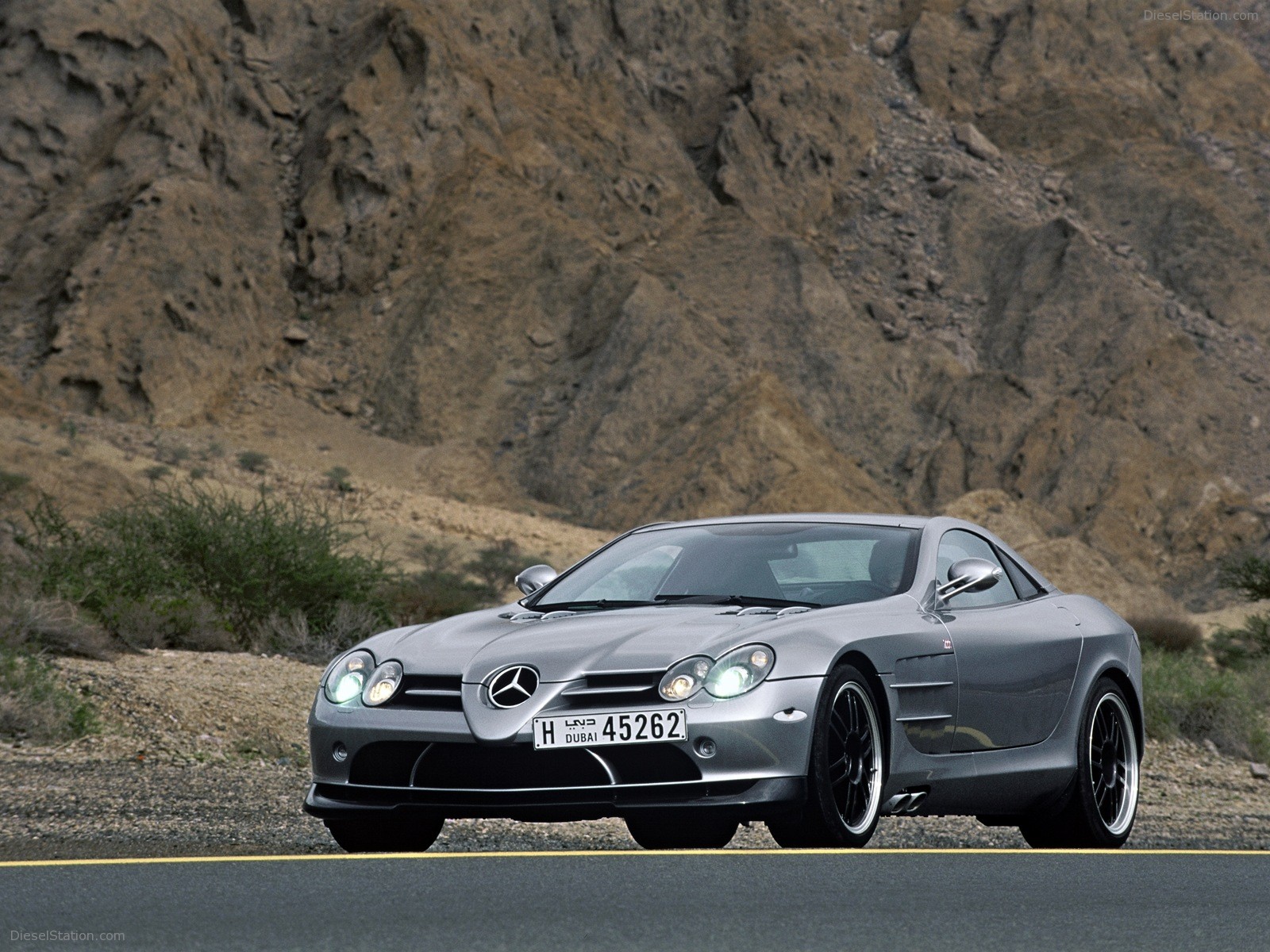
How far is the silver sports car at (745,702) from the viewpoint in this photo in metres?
6.15

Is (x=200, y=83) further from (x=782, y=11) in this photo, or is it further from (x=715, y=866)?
(x=715, y=866)

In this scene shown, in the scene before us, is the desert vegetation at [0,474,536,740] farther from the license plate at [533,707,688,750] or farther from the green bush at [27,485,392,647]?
the license plate at [533,707,688,750]

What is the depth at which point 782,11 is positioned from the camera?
218 feet

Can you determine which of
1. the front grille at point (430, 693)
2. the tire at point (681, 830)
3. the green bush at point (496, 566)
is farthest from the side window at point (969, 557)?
the green bush at point (496, 566)

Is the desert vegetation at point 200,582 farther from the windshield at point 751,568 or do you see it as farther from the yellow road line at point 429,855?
the yellow road line at point 429,855

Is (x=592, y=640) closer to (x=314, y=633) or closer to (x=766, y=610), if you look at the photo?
(x=766, y=610)

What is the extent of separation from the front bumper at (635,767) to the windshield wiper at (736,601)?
0.82m

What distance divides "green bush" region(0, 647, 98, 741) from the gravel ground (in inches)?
6.6

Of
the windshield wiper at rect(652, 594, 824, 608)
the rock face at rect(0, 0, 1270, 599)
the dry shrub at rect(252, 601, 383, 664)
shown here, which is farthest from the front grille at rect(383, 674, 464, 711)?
the rock face at rect(0, 0, 1270, 599)

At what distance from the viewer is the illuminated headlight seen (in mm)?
6148

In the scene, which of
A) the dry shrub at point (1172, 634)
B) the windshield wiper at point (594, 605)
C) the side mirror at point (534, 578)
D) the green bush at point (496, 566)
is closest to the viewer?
the windshield wiper at point (594, 605)

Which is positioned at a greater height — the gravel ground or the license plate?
the license plate

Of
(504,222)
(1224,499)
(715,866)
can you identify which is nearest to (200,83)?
(504,222)

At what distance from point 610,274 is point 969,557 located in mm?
46351
